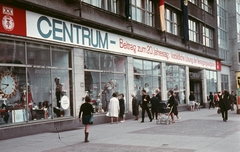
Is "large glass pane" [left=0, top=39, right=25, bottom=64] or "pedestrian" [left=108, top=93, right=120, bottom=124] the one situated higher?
"large glass pane" [left=0, top=39, right=25, bottom=64]

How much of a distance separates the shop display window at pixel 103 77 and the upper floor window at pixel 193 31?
14.3 metres

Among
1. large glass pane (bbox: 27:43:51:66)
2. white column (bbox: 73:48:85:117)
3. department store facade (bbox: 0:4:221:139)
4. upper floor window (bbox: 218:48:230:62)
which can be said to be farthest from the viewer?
upper floor window (bbox: 218:48:230:62)

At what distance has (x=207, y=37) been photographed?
128 feet

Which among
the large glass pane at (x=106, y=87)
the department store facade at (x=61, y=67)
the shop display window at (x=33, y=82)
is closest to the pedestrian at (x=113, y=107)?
the department store facade at (x=61, y=67)

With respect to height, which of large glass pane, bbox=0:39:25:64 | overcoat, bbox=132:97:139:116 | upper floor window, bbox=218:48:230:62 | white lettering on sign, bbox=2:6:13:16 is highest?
upper floor window, bbox=218:48:230:62

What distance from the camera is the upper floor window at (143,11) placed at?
932 inches

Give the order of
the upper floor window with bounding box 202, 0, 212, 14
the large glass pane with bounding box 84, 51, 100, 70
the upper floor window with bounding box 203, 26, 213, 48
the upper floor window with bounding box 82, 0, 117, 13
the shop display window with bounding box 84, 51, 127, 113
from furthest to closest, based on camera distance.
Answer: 1. the upper floor window with bounding box 202, 0, 212, 14
2. the upper floor window with bounding box 203, 26, 213, 48
3. the upper floor window with bounding box 82, 0, 117, 13
4. the shop display window with bounding box 84, 51, 127, 113
5. the large glass pane with bounding box 84, 51, 100, 70

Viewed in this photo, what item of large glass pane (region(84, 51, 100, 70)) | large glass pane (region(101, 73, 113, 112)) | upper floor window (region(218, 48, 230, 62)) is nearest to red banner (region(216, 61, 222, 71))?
upper floor window (region(218, 48, 230, 62))

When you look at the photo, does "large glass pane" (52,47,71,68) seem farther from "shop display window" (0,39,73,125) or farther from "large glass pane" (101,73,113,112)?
"large glass pane" (101,73,113,112)

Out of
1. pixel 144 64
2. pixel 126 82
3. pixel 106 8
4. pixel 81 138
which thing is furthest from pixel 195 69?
pixel 81 138

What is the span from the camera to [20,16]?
13820 mm

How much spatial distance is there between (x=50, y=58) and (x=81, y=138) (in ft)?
15.6

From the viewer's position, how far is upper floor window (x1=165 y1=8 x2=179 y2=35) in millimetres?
29305

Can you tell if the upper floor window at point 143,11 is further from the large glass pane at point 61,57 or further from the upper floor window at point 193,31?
the upper floor window at point 193,31
